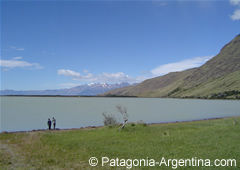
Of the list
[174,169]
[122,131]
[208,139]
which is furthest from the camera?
[122,131]

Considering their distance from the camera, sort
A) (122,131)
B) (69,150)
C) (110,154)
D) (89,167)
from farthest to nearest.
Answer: (122,131), (69,150), (110,154), (89,167)

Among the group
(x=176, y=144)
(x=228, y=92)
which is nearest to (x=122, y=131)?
(x=176, y=144)

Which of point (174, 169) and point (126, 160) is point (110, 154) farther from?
point (174, 169)

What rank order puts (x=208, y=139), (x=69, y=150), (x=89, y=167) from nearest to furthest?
(x=89, y=167)
(x=69, y=150)
(x=208, y=139)

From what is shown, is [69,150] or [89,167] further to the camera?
[69,150]

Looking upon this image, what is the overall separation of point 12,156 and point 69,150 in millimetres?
4572

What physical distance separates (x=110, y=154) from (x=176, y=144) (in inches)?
245

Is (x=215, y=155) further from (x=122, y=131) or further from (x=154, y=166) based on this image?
(x=122, y=131)

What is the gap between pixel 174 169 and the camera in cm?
1344

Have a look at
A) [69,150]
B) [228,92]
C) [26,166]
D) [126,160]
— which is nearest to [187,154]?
[126,160]

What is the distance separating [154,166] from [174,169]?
1298mm

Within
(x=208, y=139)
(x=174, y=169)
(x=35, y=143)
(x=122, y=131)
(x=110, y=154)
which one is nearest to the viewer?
(x=174, y=169)

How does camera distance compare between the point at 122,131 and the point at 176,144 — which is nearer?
the point at 176,144

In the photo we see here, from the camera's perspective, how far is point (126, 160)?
15766 millimetres
